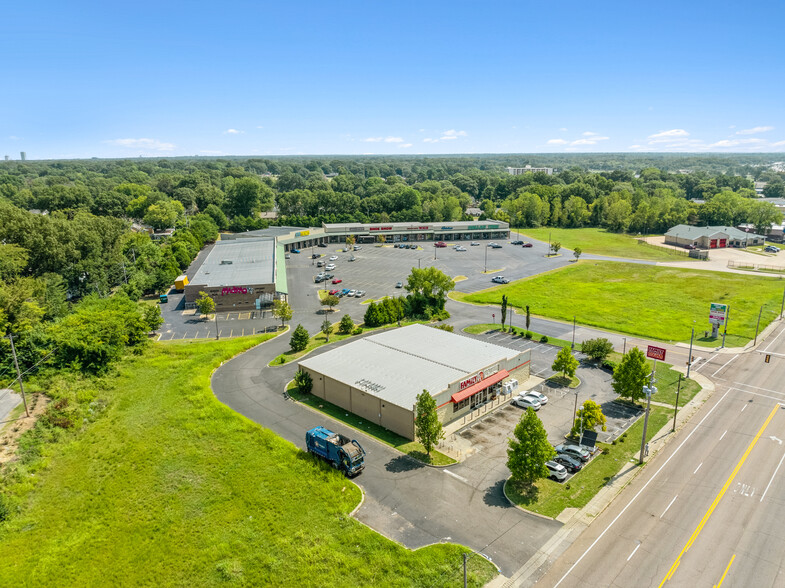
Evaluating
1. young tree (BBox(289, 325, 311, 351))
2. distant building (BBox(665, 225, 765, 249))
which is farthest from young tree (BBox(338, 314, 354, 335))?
distant building (BBox(665, 225, 765, 249))

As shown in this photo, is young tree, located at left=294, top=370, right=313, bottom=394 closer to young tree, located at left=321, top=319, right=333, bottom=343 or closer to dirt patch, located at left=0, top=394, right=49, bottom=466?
young tree, located at left=321, top=319, right=333, bottom=343

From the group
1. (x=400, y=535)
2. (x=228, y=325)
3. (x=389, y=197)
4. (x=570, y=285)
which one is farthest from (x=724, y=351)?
(x=389, y=197)

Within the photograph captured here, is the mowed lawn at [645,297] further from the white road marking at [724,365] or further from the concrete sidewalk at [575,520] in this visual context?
the concrete sidewalk at [575,520]

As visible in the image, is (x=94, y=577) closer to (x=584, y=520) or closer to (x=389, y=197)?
(x=584, y=520)

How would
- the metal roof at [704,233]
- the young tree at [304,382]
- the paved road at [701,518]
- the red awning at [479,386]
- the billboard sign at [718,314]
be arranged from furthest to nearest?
the metal roof at [704,233]
the billboard sign at [718,314]
the young tree at [304,382]
the red awning at [479,386]
the paved road at [701,518]

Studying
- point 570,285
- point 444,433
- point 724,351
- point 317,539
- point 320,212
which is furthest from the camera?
point 320,212

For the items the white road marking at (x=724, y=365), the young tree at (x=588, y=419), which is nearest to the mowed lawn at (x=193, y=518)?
the young tree at (x=588, y=419)
